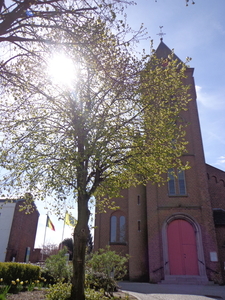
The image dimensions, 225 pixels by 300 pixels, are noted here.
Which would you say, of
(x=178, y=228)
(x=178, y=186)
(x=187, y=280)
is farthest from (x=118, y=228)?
(x=187, y=280)

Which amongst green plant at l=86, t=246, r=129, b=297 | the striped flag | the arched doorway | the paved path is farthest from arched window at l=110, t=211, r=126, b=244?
green plant at l=86, t=246, r=129, b=297

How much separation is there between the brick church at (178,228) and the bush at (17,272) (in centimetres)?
949

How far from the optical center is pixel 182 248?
18656 millimetres

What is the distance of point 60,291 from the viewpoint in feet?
28.6

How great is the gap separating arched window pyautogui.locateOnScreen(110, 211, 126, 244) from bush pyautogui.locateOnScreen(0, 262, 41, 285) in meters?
11.4

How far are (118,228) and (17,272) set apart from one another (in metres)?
13.4

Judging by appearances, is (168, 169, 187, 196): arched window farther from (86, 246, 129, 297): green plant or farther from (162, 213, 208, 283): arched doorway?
(86, 246, 129, 297): green plant

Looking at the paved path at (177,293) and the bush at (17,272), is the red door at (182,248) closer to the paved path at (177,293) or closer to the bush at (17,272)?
the paved path at (177,293)

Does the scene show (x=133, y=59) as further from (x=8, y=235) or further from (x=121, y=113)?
(x=8, y=235)

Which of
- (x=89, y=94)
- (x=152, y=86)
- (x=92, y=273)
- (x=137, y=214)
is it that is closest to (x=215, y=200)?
(x=137, y=214)

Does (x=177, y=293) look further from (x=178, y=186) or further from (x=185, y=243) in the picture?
(x=178, y=186)

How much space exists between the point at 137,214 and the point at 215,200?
6.90 meters

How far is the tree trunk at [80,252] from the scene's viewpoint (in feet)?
27.4

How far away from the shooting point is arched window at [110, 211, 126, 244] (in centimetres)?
2270
